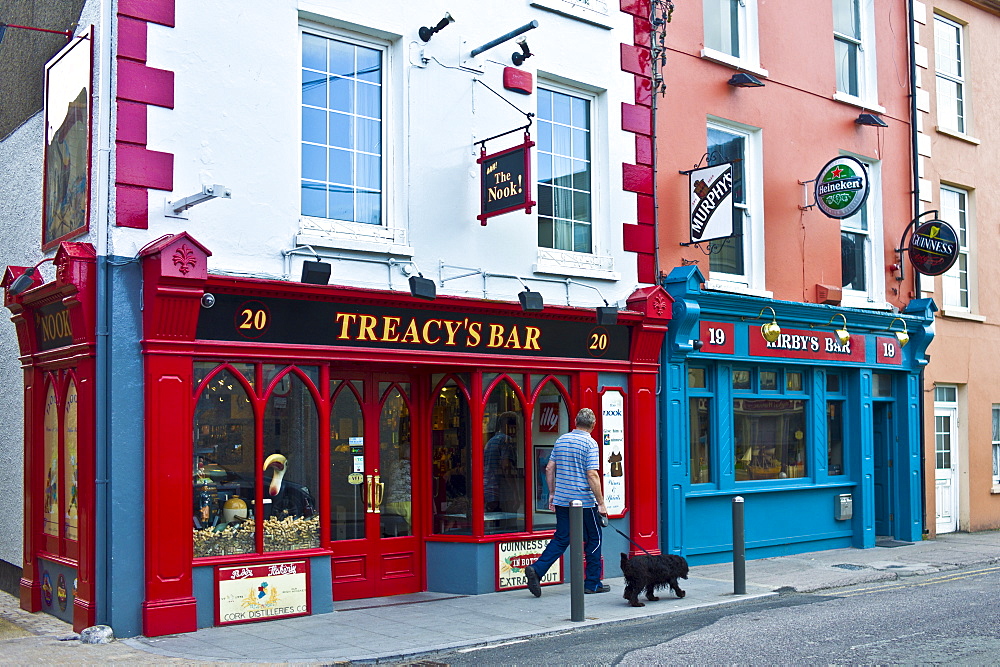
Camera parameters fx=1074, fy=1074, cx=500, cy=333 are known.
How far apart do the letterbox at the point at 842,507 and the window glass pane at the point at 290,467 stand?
8568 millimetres

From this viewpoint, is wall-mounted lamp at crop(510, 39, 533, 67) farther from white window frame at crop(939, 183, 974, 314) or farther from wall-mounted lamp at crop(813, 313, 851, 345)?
white window frame at crop(939, 183, 974, 314)

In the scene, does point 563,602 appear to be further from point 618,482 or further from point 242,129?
point 242,129

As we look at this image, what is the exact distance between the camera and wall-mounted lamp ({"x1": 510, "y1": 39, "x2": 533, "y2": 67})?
11.9 meters

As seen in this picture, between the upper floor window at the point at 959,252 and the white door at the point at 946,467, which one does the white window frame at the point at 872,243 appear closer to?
the upper floor window at the point at 959,252

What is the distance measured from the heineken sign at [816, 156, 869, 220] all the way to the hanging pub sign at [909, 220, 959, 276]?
2.39 meters

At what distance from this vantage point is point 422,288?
10.7 m

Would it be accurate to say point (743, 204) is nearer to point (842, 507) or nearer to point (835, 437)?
point (835, 437)

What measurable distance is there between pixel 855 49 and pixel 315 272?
10.9 metres

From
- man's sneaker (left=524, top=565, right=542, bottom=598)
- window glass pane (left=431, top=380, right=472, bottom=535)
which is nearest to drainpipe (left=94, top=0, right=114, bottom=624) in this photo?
window glass pane (left=431, top=380, right=472, bottom=535)

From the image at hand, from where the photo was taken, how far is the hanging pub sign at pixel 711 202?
1351 cm

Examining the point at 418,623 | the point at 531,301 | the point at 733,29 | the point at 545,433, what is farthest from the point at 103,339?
the point at 733,29

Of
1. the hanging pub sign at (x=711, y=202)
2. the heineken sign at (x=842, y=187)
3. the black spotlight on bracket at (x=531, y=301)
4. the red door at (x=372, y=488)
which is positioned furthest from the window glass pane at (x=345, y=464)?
the heineken sign at (x=842, y=187)

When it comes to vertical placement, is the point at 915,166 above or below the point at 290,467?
above

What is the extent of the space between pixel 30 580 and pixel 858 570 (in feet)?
31.3
